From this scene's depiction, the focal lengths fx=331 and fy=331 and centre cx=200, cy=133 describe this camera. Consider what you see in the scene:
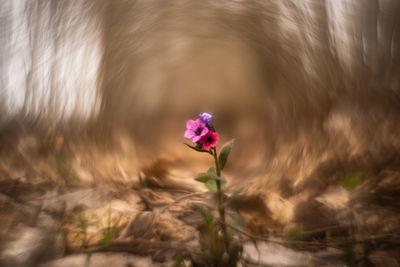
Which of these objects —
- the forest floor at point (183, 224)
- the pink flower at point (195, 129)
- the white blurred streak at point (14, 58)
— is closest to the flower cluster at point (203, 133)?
the pink flower at point (195, 129)

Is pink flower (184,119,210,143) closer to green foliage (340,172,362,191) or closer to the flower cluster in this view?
the flower cluster

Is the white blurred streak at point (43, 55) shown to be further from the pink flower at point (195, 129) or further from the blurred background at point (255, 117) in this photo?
the pink flower at point (195, 129)

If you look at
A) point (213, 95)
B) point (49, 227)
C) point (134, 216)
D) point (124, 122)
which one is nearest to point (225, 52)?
point (213, 95)

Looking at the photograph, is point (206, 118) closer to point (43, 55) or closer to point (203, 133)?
point (203, 133)

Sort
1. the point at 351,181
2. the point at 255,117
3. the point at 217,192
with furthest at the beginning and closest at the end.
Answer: the point at 255,117
the point at 351,181
the point at 217,192

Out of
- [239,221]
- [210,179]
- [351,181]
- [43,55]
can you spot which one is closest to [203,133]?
[210,179]
